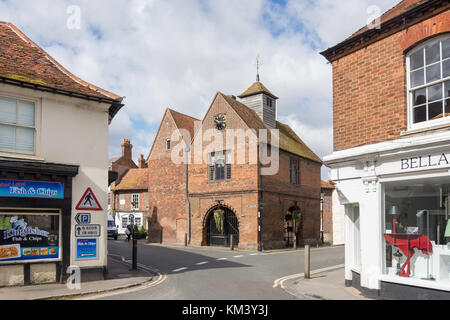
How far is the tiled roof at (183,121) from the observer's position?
34531 millimetres

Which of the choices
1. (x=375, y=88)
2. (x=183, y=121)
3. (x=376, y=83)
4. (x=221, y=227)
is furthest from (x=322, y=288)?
(x=183, y=121)

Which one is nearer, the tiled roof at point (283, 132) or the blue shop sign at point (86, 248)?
the blue shop sign at point (86, 248)

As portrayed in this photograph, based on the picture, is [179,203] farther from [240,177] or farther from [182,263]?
[182,263]

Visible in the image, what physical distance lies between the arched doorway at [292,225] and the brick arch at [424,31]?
2187cm

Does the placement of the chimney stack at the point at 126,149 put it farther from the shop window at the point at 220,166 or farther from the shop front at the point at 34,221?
the shop front at the point at 34,221

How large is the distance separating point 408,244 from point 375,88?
4025 mm

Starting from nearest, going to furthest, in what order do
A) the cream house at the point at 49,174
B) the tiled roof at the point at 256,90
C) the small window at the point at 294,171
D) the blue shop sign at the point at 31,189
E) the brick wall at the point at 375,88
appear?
the brick wall at the point at 375,88, the blue shop sign at the point at 31,189, the cream house at the point at 49,174, the small window at the point at 294,171, the tiled roof at the point at 256,90

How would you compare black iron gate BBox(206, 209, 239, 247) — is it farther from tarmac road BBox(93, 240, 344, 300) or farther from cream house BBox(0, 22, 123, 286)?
cream house BBox(0, 22, 123, 286)

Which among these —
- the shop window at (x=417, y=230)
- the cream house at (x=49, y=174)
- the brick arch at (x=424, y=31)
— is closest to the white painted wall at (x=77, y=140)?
the cream house at (x=49, y=174)

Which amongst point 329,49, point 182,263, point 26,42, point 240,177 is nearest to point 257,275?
point 182,263

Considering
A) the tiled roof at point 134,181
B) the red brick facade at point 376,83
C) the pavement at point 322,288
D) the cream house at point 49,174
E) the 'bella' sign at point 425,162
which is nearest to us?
the 'bella' sign at point 425,162

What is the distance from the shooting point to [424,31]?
920cm

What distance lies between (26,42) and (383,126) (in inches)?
478

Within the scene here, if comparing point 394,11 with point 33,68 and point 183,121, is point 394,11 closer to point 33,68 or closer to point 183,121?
point 33,68
